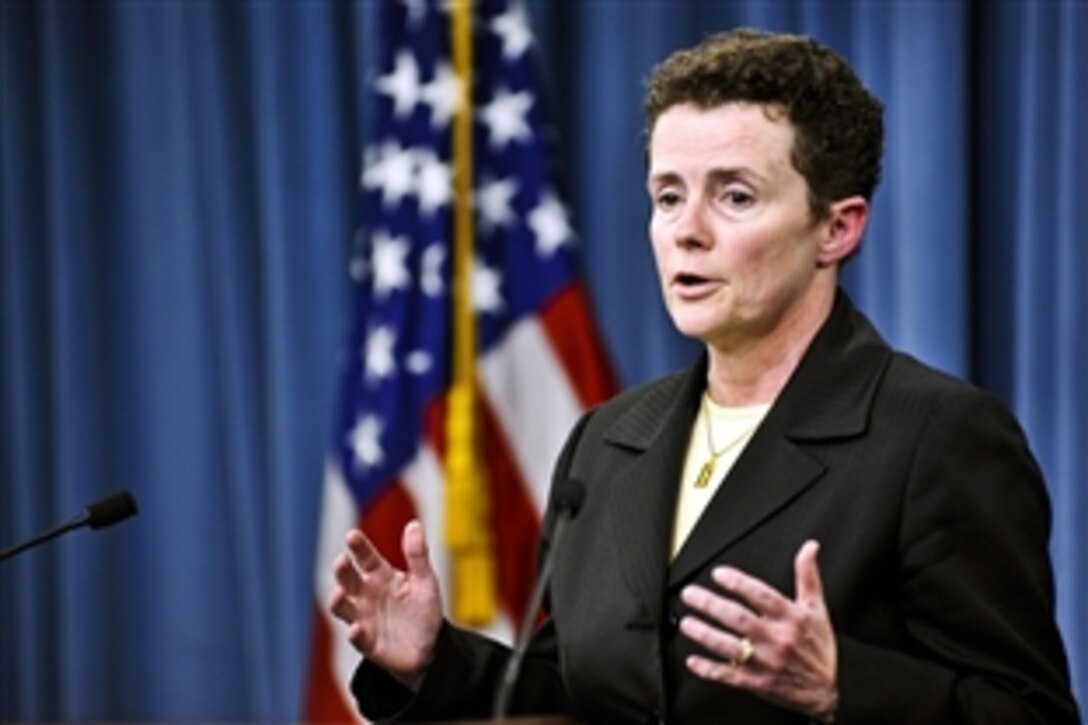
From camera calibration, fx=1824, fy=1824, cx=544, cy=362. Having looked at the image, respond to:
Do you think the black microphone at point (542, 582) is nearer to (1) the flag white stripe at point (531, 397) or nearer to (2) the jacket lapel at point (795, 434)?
(2) the jacket lapel at point (795, 434)

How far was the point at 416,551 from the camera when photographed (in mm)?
2148

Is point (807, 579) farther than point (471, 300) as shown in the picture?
No

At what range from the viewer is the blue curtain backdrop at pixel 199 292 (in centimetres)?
461

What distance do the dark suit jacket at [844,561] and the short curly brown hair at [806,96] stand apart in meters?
0.18

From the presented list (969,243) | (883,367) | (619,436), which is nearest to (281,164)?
(969,243)

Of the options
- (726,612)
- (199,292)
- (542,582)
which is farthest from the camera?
(199,292)

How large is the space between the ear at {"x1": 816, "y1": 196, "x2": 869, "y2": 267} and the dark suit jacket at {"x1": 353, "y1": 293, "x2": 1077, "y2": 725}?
0.07 metres

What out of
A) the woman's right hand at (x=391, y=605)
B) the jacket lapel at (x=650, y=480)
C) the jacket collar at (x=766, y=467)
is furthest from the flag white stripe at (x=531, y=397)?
the woman's right hand at (x=391, y=605)

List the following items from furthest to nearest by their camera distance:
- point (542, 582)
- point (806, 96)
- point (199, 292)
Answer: point (199, 292)
point (806, 96)
point (542, 582)

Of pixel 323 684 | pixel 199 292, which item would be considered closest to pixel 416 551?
pixel 323 684

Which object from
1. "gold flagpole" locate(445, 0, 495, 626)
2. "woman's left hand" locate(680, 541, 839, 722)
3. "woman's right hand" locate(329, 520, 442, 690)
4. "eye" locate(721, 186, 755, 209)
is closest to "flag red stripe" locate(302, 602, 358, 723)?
"gold flagpole" locate(445, 0, 495, 626)

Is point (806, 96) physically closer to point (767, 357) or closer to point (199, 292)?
point (767, 357)

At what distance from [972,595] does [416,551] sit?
641mm

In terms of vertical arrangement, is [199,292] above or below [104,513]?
above
